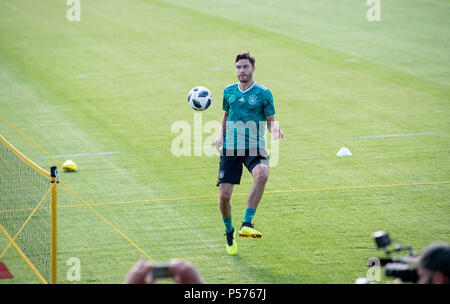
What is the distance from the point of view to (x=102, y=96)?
809 inches

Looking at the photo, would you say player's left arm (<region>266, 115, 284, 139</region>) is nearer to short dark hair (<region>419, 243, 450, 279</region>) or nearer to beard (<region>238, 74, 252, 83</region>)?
beard (<region>238, 74, 252, 83</region>)

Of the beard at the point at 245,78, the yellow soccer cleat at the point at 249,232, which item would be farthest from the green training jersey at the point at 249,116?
the yellow soccer cleat at the point at 249,232

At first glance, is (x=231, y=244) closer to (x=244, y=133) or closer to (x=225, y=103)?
(x=244, y=133)

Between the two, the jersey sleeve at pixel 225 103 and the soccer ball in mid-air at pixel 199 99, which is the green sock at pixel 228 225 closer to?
the jersey sleeve at pixel 225 103

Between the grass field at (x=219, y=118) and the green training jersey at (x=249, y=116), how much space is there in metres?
1.56

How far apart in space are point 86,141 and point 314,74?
8927mm

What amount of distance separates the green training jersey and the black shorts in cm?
9

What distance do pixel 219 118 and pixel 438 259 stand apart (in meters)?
12.8

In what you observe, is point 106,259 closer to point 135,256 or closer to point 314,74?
point 135,256

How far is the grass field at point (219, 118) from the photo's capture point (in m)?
10.6

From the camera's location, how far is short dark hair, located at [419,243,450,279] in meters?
5.24

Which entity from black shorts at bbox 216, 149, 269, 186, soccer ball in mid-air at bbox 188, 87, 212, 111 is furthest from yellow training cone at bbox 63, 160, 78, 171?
black shorts at bbox 216, 149, 269, 186
